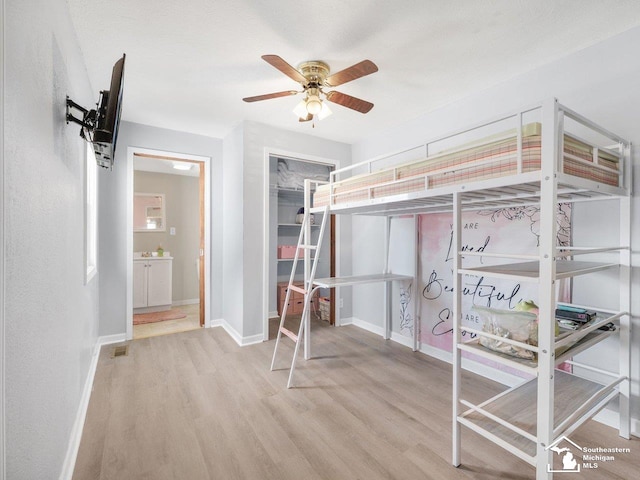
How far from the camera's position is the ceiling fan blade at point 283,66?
5.74ft

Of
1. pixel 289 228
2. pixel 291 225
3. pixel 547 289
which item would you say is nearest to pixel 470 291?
pixel 547 289

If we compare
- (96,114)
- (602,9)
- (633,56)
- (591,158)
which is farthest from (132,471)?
(633,56)

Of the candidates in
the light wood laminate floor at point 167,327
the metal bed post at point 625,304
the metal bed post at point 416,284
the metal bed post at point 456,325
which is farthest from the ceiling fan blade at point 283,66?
the light wood laminate floor at point 167,327

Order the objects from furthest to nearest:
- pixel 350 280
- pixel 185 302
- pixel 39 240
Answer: pixel 185 302, pixel 350 280, pixel 39 240

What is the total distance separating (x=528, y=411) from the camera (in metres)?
1.61

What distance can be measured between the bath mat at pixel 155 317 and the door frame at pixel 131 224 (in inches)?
31.3

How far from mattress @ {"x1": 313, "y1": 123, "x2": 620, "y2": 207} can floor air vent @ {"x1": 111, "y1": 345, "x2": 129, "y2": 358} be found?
9.41 ft

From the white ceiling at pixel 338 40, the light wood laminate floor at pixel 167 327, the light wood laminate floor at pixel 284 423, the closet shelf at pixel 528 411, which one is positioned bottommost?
the light wood laminate floor at pixel 284 423

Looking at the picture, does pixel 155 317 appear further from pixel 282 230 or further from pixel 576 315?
pixel 576 315

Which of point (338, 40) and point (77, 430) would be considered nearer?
point (77, 430)

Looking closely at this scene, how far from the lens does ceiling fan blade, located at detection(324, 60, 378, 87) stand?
5.84 feet

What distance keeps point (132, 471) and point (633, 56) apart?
11.9ft

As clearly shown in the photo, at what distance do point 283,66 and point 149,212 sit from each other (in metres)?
4.12

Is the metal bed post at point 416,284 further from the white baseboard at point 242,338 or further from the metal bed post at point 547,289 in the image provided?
the metal bed post at point 547,289
